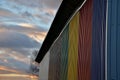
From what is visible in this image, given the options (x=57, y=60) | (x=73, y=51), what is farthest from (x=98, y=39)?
(x=57, y=60)

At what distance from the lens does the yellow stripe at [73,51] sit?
10992 millimetres

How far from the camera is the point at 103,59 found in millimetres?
7445

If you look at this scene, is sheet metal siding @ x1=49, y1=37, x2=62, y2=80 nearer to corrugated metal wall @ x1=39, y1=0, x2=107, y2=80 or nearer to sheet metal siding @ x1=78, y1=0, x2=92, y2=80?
corrugated metal wall @ x1=39, y1=0, x2=107, y2=80

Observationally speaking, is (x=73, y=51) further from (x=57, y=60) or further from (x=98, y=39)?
(x=57, y=60)

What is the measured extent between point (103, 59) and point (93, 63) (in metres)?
0.92

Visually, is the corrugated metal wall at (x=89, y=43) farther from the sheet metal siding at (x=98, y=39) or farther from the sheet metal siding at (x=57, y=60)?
the sheet metal siding at (x=57, y=60)

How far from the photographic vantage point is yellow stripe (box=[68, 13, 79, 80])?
10992 mm
